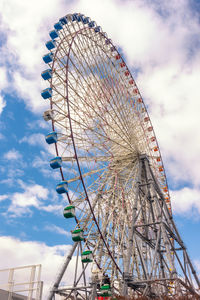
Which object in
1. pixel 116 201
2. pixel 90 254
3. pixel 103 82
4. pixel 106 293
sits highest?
pixel 103 82

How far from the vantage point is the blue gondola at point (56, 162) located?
19.1 m

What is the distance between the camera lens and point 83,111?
888 inches

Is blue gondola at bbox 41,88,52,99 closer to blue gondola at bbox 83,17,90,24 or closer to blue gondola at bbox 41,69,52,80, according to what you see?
blue gondola at bbox 41,69,52,80

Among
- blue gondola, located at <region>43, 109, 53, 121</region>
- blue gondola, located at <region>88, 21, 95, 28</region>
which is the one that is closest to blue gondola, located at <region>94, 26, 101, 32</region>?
blue gondola, located at <region>88, 21, 95, 28</region>

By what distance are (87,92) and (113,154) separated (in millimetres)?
5302

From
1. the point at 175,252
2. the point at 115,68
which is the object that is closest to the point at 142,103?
the point at 115,68

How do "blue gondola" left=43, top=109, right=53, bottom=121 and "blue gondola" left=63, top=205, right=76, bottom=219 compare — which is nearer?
"blue gondola" left=63, top=205, right=76, bottom=219

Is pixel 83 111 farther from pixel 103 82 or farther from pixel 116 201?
pixel 116 201

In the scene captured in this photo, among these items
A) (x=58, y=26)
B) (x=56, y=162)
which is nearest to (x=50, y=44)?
(x=58, y=26)

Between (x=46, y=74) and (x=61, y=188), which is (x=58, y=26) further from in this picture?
(x=61, y=188)

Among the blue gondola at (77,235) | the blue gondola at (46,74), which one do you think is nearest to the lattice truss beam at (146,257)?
the blue gondola at (77,235)

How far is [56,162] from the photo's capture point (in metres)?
19.1

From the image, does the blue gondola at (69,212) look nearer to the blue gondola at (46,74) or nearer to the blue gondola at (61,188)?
the blue gondola at (61,188)

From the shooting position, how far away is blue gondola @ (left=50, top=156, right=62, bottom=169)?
1908cm
